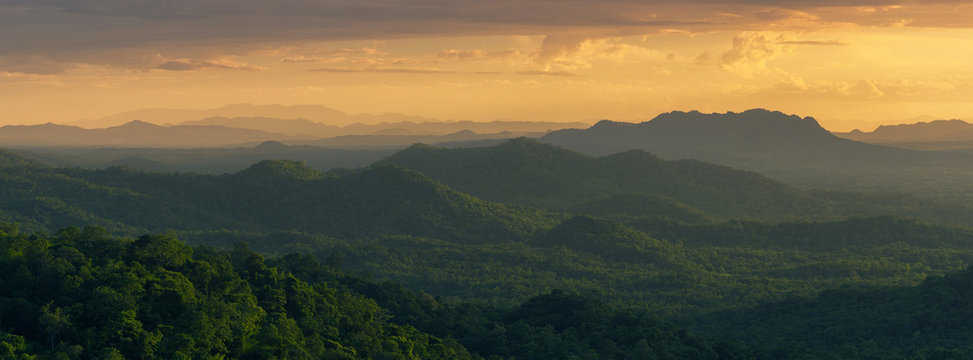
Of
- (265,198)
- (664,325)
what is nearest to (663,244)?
(664,325)

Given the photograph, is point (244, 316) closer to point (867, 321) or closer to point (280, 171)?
point (867, 321)

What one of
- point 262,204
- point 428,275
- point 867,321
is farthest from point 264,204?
point 867,321

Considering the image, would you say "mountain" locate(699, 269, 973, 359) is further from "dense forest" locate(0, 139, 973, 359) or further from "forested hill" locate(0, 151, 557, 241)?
"forested hill" locate(0, 151, 557, 241)

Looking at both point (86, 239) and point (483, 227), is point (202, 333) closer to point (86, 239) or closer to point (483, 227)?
point (86, 239)

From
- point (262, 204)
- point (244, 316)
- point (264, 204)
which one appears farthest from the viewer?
point (264, 204)

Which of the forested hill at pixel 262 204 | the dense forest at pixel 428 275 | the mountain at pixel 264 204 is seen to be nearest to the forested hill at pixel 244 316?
the dense forest at pixel 428 275

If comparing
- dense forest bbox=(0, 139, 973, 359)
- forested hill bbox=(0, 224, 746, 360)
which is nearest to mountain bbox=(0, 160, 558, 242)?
dense forest bbox=(0, 139, 973, 359)

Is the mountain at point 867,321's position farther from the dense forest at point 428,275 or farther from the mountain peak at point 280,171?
the mountain peak at point 280,171
